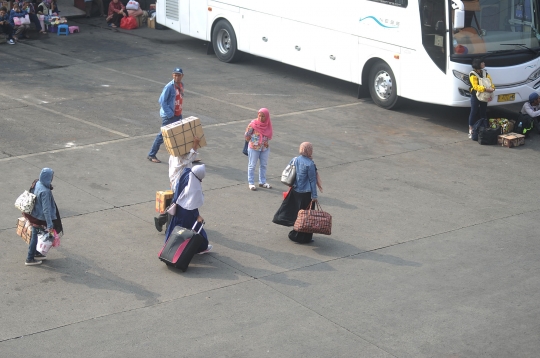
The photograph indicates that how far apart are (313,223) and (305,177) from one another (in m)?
0.68

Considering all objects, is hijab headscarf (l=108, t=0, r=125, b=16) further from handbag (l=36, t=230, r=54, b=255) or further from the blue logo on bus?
handbag (l=36, t=230, r=54, b=255)

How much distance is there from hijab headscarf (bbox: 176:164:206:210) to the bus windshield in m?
8.18

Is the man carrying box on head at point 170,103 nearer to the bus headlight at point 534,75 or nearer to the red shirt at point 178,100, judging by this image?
the red shirt at point 178,100

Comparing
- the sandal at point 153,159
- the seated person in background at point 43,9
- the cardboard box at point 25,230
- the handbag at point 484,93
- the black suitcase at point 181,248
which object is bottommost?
the sandal at point 153,159

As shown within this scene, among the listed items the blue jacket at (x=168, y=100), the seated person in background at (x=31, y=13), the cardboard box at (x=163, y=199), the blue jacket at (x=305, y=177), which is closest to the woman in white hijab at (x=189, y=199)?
the cardboard box at (x=163, y=199)

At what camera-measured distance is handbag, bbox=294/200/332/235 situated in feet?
35.1

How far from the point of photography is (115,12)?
1034 inches

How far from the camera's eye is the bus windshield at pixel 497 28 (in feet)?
54.8

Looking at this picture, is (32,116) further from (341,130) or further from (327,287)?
(327,287)

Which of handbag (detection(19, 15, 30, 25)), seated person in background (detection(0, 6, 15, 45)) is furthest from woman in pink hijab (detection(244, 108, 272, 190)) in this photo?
handbag (detection(19, 15, 30, 25))

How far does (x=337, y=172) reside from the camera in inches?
557

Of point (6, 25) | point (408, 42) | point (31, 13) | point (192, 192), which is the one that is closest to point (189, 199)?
point (192, 192)

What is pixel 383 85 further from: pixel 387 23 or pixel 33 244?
pixel 33 244

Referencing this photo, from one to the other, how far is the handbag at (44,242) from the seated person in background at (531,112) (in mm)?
10139
